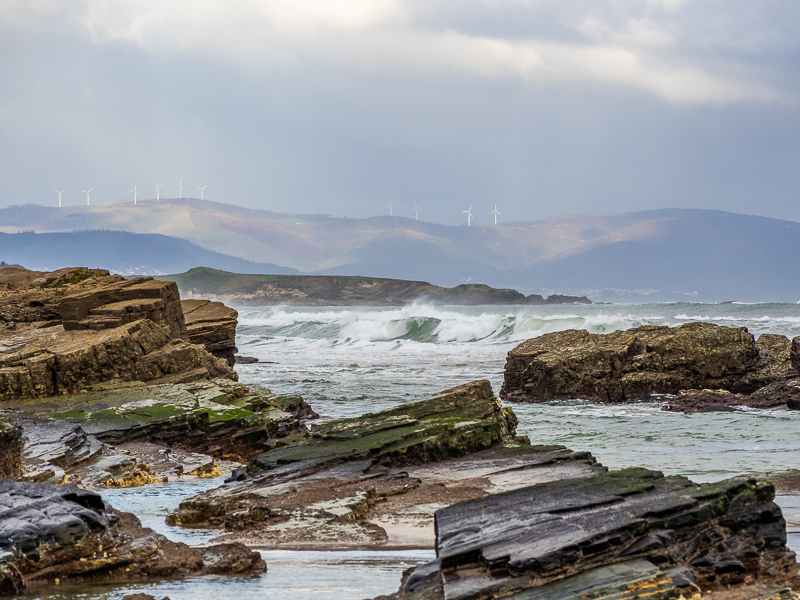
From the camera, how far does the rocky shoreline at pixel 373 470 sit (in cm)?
478

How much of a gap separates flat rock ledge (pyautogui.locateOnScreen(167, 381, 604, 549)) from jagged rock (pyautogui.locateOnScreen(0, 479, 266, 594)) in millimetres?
824

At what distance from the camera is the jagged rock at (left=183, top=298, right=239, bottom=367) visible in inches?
848

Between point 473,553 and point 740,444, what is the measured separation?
9.28 metres

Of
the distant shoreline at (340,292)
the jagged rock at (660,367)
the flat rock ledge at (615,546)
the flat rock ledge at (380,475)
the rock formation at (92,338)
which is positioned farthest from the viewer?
the distant shoreline at (340,292)

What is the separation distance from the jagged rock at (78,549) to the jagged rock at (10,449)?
3.74m

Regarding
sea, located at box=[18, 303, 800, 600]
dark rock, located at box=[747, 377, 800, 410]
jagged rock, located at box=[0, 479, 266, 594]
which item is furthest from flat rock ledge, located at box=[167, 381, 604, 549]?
dark rock, located at box=[747, 377, 800, 410]

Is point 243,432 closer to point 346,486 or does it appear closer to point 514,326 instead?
point 346,486

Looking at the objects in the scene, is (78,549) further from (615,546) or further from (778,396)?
(778,396)

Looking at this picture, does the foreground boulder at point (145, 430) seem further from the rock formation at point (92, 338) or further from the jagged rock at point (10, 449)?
the rock formation at point (92, 338)

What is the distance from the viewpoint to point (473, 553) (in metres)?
4.74

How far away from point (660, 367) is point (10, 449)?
1389cm

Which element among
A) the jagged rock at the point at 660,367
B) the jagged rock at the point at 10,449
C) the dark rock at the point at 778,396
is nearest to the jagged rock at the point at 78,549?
the jagged rock at the point at 10,449

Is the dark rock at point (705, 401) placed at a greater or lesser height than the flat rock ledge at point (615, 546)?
lesser

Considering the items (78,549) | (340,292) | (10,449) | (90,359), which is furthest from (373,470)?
(340,292)
